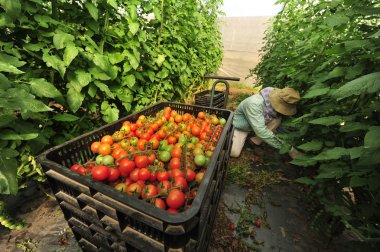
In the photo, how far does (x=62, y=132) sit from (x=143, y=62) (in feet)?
3.99

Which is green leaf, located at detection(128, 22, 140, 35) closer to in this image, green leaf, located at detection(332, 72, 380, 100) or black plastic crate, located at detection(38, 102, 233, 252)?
black plastic crate, located at detection(38, 102, 233, 252)

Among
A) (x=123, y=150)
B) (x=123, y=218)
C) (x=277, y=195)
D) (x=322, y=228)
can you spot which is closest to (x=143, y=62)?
(x=123, y=150)

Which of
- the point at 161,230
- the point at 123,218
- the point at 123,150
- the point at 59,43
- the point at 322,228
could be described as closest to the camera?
the point at 161,230

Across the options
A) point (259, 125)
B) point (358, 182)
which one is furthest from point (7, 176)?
point (259, 125)

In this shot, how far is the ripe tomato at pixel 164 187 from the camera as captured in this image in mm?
1076

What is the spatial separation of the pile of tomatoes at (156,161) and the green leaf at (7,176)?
0.27m

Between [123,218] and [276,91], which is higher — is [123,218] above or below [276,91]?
below

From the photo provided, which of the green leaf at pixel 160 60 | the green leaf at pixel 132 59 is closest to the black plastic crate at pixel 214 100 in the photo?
the green leaf at pixel 160 60

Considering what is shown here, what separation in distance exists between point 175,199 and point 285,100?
6.26ft

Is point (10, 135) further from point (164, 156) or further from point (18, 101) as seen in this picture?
point (164, 156)

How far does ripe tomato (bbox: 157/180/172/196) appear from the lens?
1.08m

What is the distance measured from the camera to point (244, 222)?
6.07 feet

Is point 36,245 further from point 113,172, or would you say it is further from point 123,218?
point 123,218

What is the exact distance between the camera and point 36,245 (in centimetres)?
151
